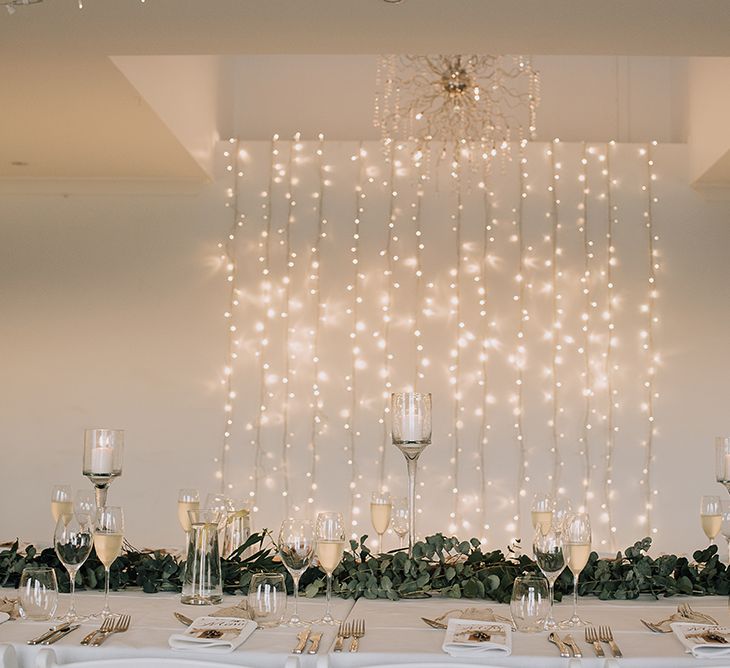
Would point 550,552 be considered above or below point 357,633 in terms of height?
above

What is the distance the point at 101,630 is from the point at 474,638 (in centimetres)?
80

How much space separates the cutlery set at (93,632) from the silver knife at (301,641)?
0.39 meters

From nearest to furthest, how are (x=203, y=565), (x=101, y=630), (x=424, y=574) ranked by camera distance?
(x=101, y=630)
(x=203, y=565)
(x=424, y=574)

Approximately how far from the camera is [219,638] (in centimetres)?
200

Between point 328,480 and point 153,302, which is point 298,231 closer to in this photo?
point 153,302

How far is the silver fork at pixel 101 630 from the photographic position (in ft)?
6.58

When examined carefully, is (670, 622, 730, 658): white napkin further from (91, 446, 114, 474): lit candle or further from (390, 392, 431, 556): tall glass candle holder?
(91, 446, 114, 474): lit candle

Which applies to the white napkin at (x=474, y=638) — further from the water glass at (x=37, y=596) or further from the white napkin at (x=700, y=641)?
the water glass at (x=37, y=596)

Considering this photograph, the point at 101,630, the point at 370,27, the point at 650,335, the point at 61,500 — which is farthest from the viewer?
the point at 650,335

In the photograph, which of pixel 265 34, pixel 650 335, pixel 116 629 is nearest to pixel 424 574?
pixel 116 629

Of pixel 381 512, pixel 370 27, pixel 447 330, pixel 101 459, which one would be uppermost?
pixel 370 27

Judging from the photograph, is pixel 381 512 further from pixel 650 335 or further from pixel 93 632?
pixel 650 335

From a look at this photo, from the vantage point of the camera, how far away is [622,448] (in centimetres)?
518

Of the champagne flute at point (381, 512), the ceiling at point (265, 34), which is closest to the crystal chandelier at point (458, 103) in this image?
the ceiling at point (265, 34)
